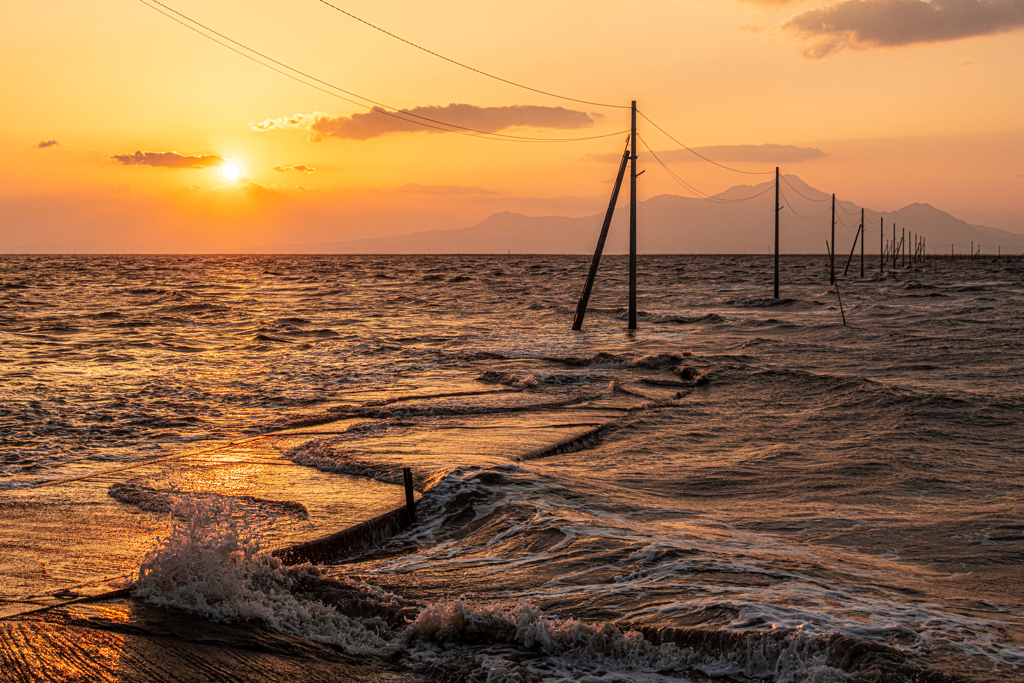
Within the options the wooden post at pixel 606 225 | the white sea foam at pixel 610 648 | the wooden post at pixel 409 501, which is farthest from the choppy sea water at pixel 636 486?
the wooden post at pixel 606 225

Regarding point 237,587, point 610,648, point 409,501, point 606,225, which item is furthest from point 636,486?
point 606,225

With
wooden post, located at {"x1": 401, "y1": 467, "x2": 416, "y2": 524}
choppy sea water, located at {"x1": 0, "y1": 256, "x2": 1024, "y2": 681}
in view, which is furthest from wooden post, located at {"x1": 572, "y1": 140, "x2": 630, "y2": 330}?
wooden post, located at {"x1": 401, "y1": 467, "x2": 416, "y2": 524}

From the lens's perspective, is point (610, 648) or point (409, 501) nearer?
point (610, 648)

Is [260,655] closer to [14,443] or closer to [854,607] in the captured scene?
[854,607]

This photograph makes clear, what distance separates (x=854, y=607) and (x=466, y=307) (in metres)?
34.1

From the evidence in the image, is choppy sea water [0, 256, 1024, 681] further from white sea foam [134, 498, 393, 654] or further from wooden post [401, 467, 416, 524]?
wooden post [401, 467, 416, 524]

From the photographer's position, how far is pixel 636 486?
810cm

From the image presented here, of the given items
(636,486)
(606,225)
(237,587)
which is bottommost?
(636,486)

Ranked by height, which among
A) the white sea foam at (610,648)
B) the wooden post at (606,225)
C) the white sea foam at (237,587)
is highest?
the wooden post at (606,225)

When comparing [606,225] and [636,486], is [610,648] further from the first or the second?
[606,225]

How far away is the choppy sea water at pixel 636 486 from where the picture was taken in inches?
176

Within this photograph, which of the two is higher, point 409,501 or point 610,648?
point 409,501

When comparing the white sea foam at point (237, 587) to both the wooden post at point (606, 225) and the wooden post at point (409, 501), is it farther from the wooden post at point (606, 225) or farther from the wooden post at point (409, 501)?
the wooden post at point (606, 225)

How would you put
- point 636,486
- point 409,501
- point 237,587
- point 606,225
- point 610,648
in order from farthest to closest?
point 606,225
point 636,486
point 409,501
point 237,587
point 610,648
